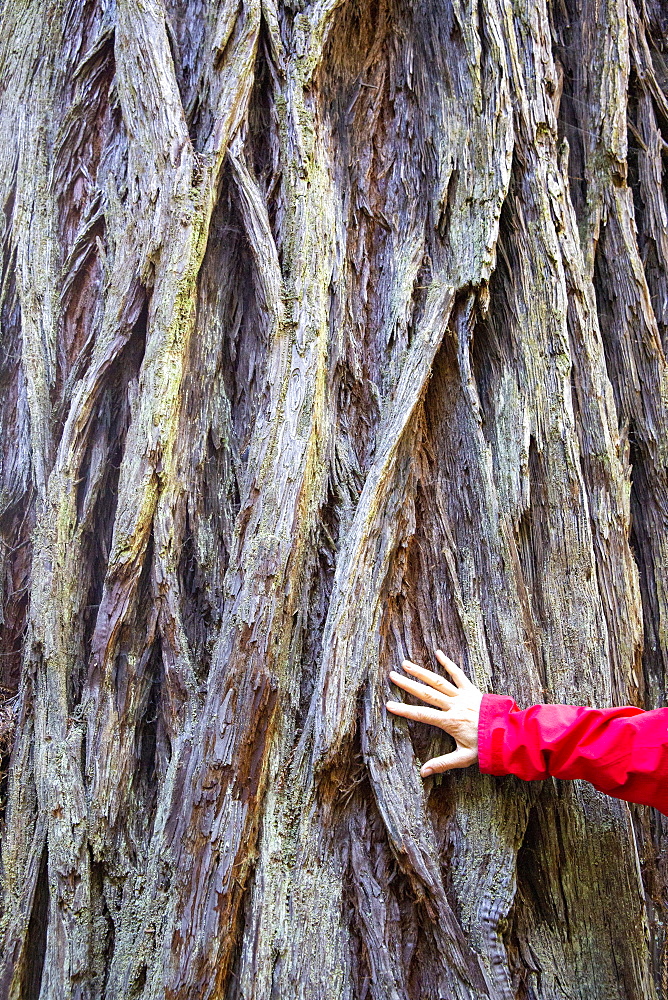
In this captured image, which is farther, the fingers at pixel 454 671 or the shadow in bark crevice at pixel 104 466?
the shadow in bark crevice at pixel 104 466

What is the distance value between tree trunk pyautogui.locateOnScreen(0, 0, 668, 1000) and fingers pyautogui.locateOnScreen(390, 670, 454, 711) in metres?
0.06

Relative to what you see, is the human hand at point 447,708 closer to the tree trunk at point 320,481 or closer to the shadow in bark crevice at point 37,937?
the tree trunk at point 320,481

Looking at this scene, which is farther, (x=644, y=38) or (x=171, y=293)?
(x=644, y=38)

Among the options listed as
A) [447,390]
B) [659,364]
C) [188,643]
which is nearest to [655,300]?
[659,364]

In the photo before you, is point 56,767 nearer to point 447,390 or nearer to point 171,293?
point 171,293

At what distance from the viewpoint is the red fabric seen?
4.57 ft

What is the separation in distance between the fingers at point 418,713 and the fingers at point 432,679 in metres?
0.07

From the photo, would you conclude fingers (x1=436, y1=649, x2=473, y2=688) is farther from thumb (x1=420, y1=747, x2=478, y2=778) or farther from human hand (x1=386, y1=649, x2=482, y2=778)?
thumb (x1=420, y1=747, x2=478, y2=778)

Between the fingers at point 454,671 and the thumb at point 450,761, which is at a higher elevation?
the fingers at point 454,671

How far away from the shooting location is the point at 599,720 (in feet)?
4.72

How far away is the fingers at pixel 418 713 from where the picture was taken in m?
Answer: 1.55

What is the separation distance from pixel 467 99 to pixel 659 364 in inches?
39.3

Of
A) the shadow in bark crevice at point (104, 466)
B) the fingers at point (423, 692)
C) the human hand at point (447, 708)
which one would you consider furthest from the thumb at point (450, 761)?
the shadow in bark crevice at point (104, 466)

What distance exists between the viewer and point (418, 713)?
1.56m
